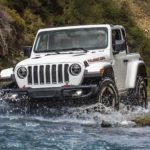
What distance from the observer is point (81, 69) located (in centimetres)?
1179

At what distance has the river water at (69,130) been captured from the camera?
28.8ft

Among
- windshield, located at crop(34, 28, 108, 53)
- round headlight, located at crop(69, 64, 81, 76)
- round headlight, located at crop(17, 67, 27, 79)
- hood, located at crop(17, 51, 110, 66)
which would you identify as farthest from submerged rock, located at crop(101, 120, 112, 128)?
windshield, located at crop(34, 28, 108, 53)

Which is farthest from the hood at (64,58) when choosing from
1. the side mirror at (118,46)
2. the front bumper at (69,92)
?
the front bumper at (69,92)

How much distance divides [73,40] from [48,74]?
72.8 inches

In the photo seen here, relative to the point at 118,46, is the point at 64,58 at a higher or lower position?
lower

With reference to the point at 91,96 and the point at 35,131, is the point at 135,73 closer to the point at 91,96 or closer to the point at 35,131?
the point at 91,96

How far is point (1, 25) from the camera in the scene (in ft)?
65.6

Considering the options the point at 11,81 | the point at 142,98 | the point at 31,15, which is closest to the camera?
the point at 11,81

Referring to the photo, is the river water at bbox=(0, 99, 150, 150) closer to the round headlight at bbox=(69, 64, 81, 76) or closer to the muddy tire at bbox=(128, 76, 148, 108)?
the muddy tire at bbox=(128, 76, 148, 108)

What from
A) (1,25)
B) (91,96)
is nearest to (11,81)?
(91,96)

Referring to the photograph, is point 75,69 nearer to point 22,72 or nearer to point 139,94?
point 22,72

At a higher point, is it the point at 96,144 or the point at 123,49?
the point at 123,49

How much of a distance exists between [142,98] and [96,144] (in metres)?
5.92

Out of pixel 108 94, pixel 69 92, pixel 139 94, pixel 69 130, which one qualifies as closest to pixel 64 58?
pixel 69 92
